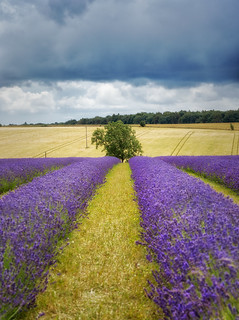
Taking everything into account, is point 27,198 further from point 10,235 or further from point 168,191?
point 168,191

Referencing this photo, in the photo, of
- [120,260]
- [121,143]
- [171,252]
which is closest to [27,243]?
[120,260]

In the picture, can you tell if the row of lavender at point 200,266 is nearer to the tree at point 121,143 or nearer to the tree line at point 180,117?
the tree at point 121,143

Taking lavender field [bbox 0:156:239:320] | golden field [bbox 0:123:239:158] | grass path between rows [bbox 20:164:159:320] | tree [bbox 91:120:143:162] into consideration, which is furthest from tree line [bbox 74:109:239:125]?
lavender field [bbox 0:156:239:320]

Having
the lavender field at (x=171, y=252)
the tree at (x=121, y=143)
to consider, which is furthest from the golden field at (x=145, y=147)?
the lavender field at (x=171, y=252)

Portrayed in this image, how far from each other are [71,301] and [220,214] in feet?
7.14

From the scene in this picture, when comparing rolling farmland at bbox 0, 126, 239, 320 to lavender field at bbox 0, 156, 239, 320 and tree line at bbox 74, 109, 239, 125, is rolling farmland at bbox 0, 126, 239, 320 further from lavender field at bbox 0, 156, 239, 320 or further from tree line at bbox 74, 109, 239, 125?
tree line at bbox 74, 109, 239, 125

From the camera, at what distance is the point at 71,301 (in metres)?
2.65

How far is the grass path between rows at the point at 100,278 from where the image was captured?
2480mm

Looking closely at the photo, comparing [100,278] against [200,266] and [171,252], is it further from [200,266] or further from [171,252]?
[200,266]

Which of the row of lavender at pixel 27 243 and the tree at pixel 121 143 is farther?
the tree at pixel 121 143

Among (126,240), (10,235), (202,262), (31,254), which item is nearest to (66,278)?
(31,254)

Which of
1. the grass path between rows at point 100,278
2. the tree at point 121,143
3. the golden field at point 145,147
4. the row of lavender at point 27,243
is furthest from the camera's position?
the golden field at point 145,147

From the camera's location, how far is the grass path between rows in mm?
2480

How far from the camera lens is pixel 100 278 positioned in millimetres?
3055
